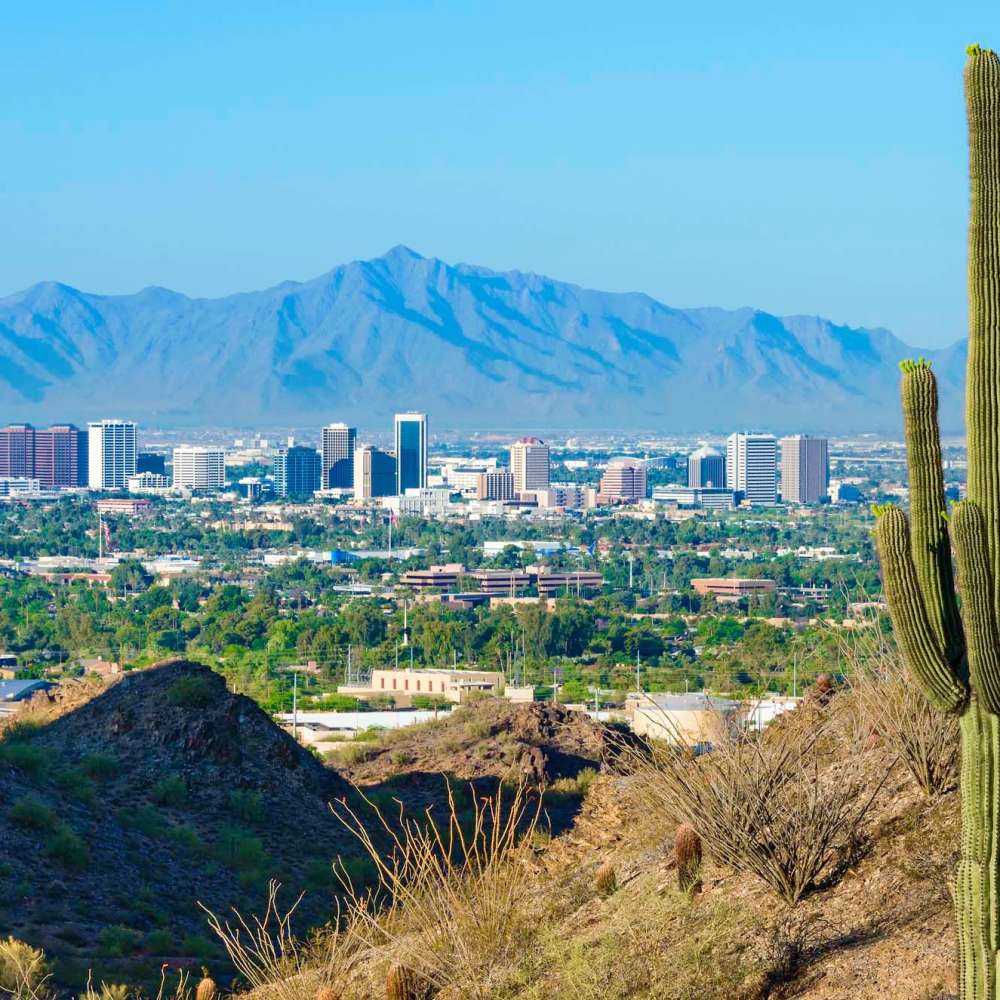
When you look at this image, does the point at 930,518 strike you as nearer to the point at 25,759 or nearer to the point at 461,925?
the point at 461,925

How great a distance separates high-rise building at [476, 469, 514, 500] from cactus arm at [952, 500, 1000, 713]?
17608cm

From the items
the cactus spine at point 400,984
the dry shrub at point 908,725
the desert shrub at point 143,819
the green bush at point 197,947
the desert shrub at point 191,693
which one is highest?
the dry shrub at point 908,725

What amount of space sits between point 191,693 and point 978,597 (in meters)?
16.3

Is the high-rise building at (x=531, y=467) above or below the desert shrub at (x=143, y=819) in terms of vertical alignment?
above

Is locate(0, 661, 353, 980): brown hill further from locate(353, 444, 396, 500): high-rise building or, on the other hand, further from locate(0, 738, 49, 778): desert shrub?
locate(353, 444, 396, 500): high-rise building

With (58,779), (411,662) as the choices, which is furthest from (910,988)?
(411,662)

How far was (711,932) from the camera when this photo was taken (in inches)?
346

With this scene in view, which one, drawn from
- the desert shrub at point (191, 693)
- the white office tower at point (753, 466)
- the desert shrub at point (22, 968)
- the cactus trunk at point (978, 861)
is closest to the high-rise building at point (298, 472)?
the white office tower at point (753, 466)

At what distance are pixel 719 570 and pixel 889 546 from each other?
93.0 metres

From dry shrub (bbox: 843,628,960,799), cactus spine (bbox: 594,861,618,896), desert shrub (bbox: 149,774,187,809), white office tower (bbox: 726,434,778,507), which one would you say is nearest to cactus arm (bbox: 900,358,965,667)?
dry shrub (bbox: 843,628,960,799)

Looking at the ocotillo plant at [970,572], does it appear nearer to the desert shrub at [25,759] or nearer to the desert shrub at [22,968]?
the desert shrub at [22,968]

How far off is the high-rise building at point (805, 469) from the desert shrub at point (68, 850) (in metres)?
170

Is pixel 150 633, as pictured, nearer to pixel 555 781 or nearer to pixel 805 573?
pixel 805 573

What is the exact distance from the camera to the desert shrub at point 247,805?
20828mm
